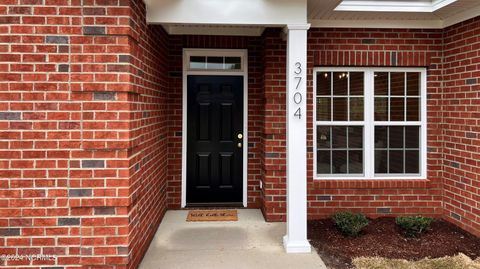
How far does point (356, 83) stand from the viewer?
4.93 m

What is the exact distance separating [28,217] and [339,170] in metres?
3.81

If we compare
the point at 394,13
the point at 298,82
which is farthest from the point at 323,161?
the point at 394,13

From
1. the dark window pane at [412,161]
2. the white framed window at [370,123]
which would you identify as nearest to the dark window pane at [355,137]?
the white framed window at [370,123]

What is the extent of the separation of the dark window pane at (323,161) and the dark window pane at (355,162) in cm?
30

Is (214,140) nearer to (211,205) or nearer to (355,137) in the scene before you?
(211,205)

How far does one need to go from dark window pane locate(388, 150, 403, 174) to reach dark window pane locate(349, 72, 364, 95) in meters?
0.99

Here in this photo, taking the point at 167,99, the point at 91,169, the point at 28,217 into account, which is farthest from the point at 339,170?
the point at 28,217

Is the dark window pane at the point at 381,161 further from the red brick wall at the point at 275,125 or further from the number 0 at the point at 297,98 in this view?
the number 0 at the point at 297,98

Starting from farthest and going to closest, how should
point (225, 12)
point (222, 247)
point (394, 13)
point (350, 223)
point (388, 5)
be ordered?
point (394, 13)
point (388, 5)
point (350, 223)
point (222, 247)
point (225, 12)

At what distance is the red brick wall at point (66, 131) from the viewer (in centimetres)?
304

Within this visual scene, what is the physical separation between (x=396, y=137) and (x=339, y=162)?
896 mm

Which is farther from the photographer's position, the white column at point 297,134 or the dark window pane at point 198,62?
the dark window pane at point 198,62

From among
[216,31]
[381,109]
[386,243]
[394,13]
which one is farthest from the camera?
[216,31]

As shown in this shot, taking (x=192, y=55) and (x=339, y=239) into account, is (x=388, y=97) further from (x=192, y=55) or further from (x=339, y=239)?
(x=192, y=55)
